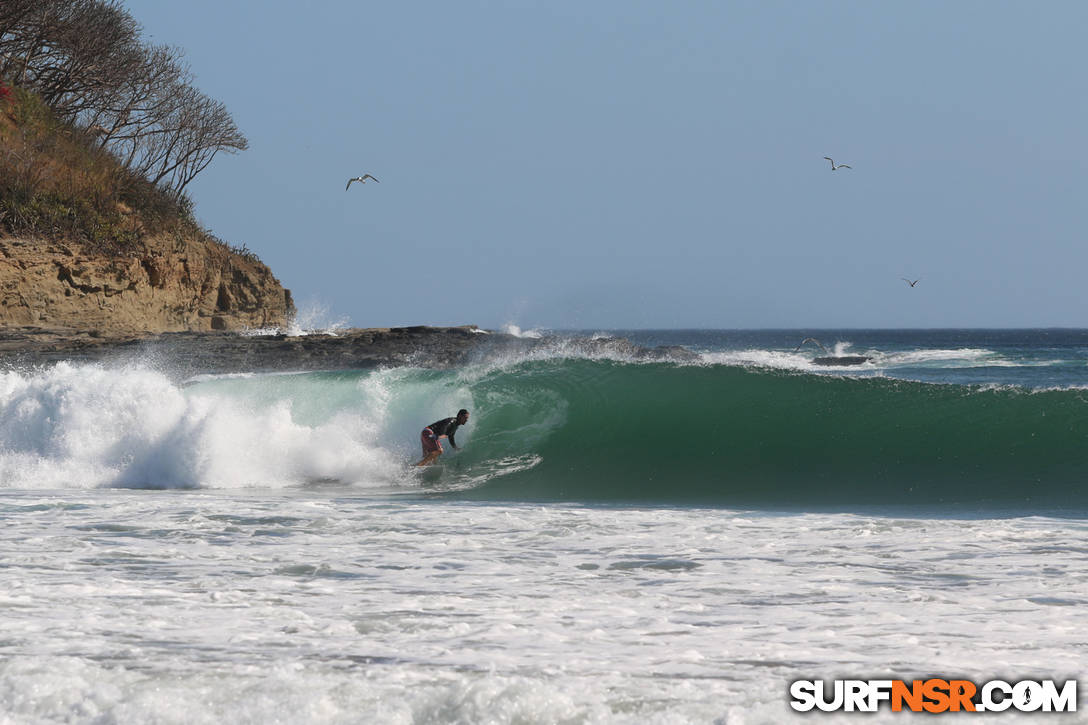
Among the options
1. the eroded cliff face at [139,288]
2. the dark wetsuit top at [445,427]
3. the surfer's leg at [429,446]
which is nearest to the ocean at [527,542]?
the surfer's leg at [429,446]

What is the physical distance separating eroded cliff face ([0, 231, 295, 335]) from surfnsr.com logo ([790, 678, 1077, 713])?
1828 cm

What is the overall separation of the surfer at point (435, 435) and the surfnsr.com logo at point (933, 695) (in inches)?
344

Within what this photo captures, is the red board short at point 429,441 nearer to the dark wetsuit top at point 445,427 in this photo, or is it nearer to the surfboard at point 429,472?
the dark wetsuit top at point 445,427

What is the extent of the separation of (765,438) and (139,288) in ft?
53.0

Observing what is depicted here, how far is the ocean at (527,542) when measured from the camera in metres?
3.83

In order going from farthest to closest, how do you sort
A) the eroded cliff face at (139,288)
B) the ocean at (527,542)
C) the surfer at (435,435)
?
1. the eroded cliff face at (139,288)
2. the surfer at (435,435)
3. the ocean at (527,542)

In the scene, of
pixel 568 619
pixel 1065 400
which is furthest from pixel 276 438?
pixel 1065 400

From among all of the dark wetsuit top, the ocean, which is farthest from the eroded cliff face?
the dark wetsuit top

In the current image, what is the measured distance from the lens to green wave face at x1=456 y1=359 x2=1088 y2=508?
10.8m

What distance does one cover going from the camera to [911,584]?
18.0ft

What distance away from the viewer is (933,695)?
366 centimetres

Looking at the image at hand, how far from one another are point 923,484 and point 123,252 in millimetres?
18690

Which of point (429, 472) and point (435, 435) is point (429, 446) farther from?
point (429, 472)

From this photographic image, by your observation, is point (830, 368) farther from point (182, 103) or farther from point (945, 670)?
point (945, 670)
